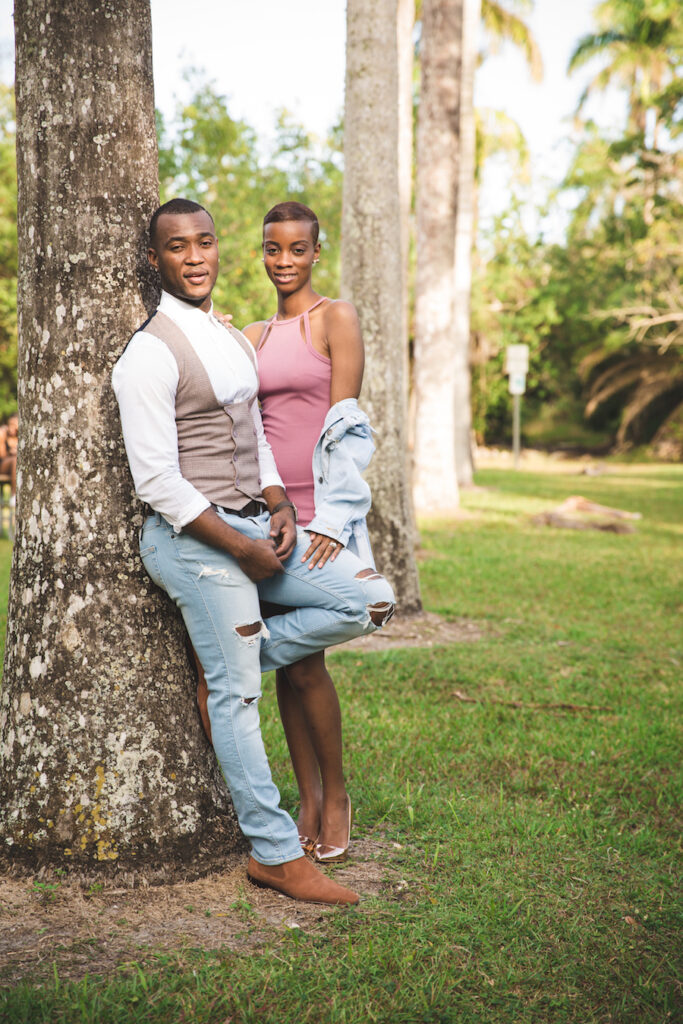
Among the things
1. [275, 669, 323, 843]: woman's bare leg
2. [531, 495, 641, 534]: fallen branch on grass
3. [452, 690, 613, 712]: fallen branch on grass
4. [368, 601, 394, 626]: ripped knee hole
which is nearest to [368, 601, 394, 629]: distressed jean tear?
[368, 601, 394, 626]: ripped knee hole

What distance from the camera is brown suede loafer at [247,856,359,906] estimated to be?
3350 mm

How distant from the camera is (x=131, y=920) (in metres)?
3.18

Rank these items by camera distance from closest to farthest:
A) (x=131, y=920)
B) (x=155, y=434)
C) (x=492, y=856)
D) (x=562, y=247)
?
(x=155, y=434)
(x=131, y=920)
(x=492, y=856)
(x=562, y=247)

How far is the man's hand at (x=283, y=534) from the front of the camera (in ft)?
11.1

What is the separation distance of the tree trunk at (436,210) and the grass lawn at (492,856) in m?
7.88

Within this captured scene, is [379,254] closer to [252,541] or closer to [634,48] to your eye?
[252,541]

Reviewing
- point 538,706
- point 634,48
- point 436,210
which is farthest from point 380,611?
point 634,48

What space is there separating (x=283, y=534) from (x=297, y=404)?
21.9 inches

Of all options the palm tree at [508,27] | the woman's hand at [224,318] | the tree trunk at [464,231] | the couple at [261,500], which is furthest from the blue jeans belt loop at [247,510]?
the palm tree at [508,27]

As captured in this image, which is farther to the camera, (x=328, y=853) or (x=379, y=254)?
(x=379, y=254)

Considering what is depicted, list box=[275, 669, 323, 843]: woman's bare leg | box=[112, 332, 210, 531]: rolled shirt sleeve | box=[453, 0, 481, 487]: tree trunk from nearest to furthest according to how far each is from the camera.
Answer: box=[112, 332, 210, 531]: rolled shirt sleeve → box=[275, 669, 323, 843]: woman's bare leg → box=[453, 0, 481, 487]: tree trunk

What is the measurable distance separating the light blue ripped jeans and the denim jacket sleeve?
0.18 meters

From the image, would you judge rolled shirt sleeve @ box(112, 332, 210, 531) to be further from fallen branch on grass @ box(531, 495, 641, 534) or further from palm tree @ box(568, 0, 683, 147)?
palm tree @ box(568, 0, 683, 147)

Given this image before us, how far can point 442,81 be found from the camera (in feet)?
50.3
